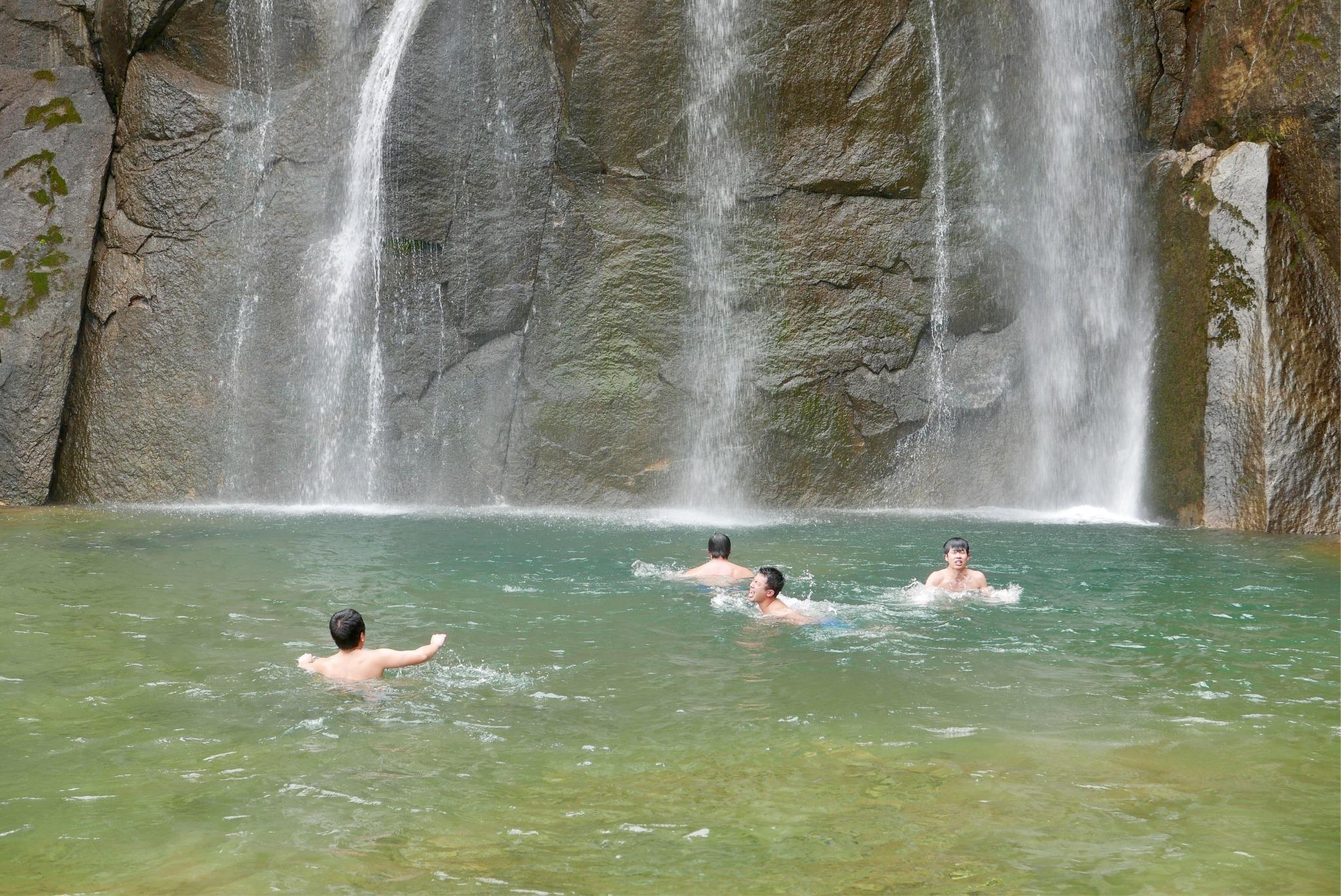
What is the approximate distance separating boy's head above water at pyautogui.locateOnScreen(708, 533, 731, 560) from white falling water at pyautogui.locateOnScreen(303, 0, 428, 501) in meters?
8.56

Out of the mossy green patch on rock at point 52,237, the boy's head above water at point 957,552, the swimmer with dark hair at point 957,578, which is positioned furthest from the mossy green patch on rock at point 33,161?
the boy's head above water at point 957,552

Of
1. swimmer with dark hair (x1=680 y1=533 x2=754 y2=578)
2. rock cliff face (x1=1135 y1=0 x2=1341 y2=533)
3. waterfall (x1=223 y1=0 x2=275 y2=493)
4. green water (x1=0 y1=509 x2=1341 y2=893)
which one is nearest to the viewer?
green water (x1=0 y1=509 x2=1341 y2=893)

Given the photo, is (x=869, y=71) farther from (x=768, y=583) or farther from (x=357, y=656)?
(x=357, y=656)

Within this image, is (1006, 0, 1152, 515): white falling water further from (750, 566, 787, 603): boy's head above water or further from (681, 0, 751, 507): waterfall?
(750, 566, 787, 603): boy's head above water

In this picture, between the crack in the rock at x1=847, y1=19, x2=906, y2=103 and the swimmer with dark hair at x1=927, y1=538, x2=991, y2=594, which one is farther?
the crack in the rock at x1=847, y1=19, x2=906, y2=103

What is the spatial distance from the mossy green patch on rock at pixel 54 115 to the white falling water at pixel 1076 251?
1339 cm

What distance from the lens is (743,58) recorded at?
57.0 feet

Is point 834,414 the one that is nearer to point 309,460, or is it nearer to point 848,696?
point 309,460

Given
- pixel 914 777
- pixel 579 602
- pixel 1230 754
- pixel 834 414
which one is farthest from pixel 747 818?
pixel 834 414

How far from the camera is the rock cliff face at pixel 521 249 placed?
17.2 metres

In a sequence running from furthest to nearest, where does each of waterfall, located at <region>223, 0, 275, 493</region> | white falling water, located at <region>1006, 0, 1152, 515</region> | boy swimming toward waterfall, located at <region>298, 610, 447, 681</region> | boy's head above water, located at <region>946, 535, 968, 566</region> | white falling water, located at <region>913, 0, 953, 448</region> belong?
waterfall, located at <region>223, 0, 275, 493</region> → white falling water, located at <region>913, 0, 953, 448</region> → white falling water, located at <region>1006, 0, 1152, 515</region> → boy's head above water, located at <region>946, 535, 968, 566</region> → boy swimming toward waterfall, located at <region>298, 610, 447, 681</region>

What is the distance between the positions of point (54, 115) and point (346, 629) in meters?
13.7

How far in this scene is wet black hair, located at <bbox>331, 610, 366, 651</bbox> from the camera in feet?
23.0

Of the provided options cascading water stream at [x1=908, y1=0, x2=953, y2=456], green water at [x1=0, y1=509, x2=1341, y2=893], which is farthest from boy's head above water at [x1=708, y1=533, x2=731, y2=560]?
cascading water stream at [x1=908, y1=0, x2=953, y2=456]
